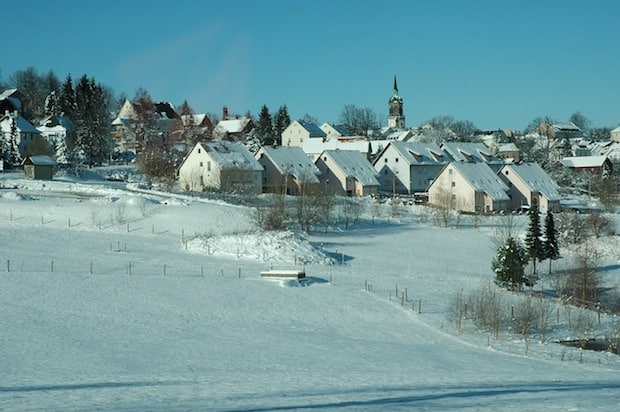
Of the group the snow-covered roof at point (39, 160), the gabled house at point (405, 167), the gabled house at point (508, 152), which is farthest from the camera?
the gabled house at point (508, 152)

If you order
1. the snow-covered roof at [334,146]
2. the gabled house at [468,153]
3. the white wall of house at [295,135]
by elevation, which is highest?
the white wall of house at [295,135]

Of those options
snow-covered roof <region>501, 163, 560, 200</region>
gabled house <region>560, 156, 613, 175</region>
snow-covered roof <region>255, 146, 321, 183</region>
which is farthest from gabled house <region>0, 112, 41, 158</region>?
gabled house <region>560, 156, 613, 175</region>

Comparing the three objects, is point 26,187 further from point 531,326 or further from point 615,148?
point 615,148

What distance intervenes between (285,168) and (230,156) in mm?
6082

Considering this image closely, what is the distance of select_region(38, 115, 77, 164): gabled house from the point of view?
69.7 m

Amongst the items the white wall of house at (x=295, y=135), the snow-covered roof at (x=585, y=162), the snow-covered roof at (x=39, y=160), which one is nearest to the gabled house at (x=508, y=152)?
the snow-covered roof at (x=585, y=162)

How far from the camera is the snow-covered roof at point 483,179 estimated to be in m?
62.9

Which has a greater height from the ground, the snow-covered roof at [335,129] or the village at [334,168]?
the snow-covered roof at [335,129]

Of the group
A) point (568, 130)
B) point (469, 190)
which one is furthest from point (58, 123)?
point (568, 130)

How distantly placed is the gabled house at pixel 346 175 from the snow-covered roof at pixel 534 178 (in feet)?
42.8

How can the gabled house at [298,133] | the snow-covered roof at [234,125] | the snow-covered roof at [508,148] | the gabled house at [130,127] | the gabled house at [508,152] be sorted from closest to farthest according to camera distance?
1. the gabled house at [130,127]
2. the snow-covered roof at [234,125]
3. the gabled house at [298,133]
4. the gabled house at [508,152]
5. the snow-covered roof at [508,148]

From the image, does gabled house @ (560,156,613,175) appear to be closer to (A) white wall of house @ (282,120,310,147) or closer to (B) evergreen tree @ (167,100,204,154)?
(A) white wall of house @ (282,120,310,147)

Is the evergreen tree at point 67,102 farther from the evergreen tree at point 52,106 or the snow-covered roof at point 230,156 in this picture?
the snow-covered roof at point 230,156

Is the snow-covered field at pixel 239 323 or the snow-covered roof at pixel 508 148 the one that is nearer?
the snow-covered field at pixel 239 323
